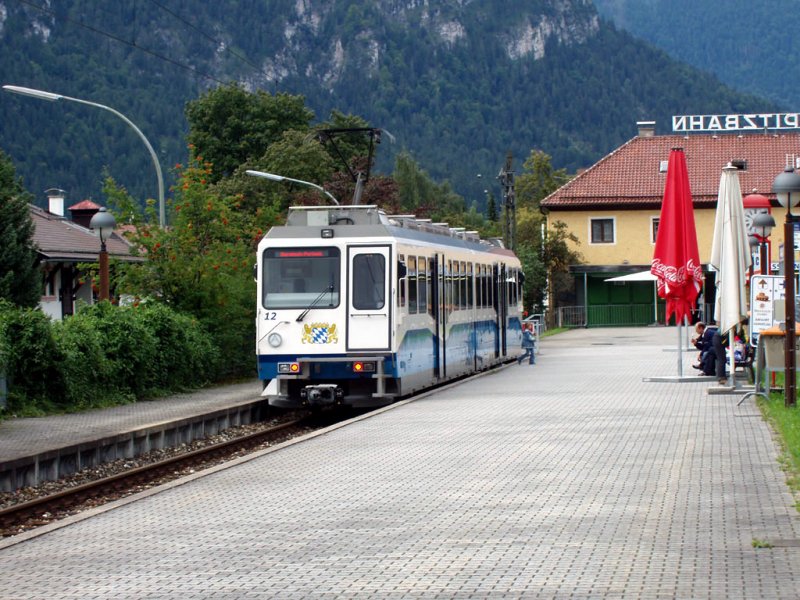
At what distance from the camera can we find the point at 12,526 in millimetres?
12898

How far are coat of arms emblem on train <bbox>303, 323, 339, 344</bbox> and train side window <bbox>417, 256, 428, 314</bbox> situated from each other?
6.63ft

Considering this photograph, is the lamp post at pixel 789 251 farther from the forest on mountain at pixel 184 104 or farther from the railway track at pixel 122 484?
the forest on mountain at pixel 184 104

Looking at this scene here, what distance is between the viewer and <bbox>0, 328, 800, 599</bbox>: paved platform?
819 centimetres

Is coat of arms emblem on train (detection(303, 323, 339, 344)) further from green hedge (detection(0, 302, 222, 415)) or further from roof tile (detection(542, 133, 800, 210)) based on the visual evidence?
roof tile (detection(542, 133, 800, 210))

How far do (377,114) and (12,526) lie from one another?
581ft

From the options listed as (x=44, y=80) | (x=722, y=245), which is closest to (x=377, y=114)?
(x=44, y=80)

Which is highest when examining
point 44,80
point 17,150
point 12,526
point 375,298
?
point 44,80

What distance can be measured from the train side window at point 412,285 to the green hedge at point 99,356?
186 inches

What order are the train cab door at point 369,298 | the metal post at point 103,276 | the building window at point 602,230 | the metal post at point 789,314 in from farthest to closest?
the building window at point 602,230 → the metal post at point 103,276 → the train cab door at point 369,298 → the metal post at point 789,314

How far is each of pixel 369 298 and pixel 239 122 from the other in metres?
62.4

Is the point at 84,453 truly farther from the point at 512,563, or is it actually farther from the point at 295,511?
the point at 512,563

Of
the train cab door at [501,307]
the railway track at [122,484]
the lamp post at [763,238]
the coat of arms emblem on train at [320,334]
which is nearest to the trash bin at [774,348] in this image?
the coat of arms emblem on train at [320,334]

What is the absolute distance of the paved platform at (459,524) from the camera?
26.9 feet

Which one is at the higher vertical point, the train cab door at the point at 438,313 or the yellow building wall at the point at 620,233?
the yellow building wall at the point at 620,233
